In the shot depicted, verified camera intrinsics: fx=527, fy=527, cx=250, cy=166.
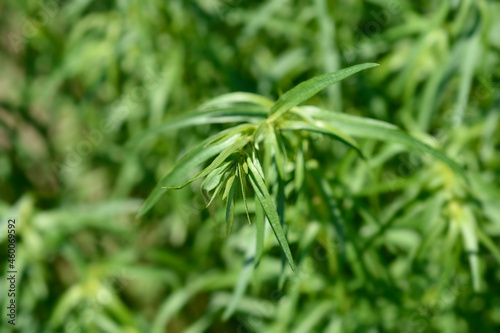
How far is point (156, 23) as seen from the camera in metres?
1.07

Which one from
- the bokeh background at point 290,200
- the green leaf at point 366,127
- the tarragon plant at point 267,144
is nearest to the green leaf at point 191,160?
the tarragon plant at point 267,144

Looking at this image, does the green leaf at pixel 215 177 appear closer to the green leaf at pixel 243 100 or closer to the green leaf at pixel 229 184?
the green leaf at pixel 229 184

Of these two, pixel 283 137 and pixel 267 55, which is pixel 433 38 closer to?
pixel 267 55

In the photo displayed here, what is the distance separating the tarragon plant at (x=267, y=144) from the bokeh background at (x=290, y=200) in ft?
0.48

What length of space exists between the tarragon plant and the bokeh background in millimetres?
146

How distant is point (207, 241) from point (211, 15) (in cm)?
48

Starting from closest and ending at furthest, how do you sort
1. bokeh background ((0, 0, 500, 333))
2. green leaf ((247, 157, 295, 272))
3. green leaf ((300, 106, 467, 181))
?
green leaf ((247, 157, 295, 272)) < green leaf ((300, 106, 467, 181)) < bokeh background ((0, 0, 500, 333))

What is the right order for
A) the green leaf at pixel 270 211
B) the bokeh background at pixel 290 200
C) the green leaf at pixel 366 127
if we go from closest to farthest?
the green leaf at pixel 270 211 < the green leaf at pixel 366 127 < the bokeh background at pixel 290 200

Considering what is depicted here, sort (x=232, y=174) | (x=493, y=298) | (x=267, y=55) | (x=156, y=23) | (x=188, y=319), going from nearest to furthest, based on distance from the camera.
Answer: (x=232, y=174)
(x=493, y=298)
(x=156, y=23)
(x=267, y=55)
(x=188, y=319)

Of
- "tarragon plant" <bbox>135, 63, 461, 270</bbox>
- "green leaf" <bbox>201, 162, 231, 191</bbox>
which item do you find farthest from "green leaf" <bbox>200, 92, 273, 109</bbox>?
"green leaf" <bbox>201, 162, 231, 191</bbox>

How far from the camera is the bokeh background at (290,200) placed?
877 millimetres

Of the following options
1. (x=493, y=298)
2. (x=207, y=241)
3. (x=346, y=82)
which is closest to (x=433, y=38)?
(x=346, y=82)

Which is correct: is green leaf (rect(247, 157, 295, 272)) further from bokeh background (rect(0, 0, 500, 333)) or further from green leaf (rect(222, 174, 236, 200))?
bokeh background (rect(0, 0, 500, 333))

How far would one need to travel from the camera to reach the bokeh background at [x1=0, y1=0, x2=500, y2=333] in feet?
2.88
